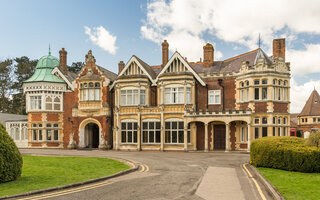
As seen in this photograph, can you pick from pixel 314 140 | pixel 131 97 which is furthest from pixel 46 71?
pixel 314 140

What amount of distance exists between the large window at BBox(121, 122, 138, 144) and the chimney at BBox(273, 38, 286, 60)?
1755cm

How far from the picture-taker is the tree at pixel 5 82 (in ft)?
192

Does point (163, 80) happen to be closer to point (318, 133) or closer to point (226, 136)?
point (226, 136)

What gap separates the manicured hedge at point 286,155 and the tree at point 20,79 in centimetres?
5418

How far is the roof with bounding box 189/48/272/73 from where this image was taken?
32.0 meters

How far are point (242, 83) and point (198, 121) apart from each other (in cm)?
636

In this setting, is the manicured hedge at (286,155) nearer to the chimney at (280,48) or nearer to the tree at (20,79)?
the chimney at (280,48)

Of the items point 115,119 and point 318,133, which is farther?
point 115,119

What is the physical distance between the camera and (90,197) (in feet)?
30.9

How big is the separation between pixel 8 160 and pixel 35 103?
89.8 ft

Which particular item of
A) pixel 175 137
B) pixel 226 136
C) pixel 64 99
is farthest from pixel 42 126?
pixel 226 136

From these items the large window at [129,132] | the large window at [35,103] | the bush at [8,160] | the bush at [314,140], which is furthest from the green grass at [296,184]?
the large window at [35,103]

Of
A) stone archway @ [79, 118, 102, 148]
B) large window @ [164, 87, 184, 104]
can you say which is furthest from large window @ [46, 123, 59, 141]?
large window @ [164, 87, 184, 104]

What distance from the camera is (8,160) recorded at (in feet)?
37.3
